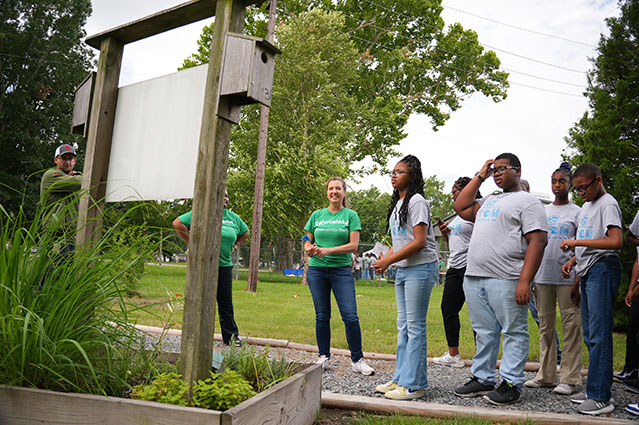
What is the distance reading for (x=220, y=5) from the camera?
2865mm

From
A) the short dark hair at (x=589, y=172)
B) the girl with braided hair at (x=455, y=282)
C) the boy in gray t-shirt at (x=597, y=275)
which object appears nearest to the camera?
the boy in gray t-shirt at (x=597, y=275)

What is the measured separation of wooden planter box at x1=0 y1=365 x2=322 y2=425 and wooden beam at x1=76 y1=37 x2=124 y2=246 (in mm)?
1164

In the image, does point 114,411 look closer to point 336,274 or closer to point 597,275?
point 336,274

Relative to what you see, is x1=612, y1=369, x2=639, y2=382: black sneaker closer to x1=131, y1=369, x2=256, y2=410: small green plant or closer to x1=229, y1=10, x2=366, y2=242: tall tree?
x1=131, y1=369, x2=256, y2=410: small green plant

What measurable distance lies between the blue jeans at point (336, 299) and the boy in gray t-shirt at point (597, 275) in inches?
78.2

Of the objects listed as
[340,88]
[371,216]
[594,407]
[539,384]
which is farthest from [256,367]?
[371,216]

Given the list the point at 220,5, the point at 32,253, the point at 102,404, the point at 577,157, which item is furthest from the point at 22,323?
the point at 577,157

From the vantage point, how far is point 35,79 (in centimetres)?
2577

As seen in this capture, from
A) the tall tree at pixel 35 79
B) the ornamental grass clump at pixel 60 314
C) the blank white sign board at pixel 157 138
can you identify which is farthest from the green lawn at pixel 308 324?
the tall tree at pixel 35 79

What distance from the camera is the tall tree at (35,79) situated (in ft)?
81.2

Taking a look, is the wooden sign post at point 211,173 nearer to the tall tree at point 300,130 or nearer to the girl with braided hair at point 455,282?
the girl with braided hair at point 455,282

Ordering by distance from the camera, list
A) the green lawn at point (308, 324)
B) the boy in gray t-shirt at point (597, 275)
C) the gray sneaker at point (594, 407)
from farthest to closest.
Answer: the green lawn at point (308, 324) < the boy in gray t-shirt at point (597, 275) < the gray sneaker at point (594, 407)

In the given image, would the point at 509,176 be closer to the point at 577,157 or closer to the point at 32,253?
the point at 32,253

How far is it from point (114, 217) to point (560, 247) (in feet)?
12.6
